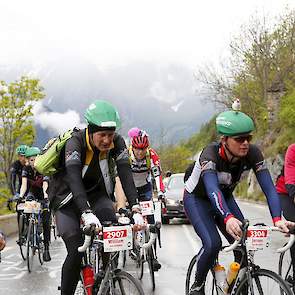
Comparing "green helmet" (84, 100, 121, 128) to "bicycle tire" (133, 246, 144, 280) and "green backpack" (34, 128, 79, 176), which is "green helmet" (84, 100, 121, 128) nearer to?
"green backpack" (34, 128, 79, 176)

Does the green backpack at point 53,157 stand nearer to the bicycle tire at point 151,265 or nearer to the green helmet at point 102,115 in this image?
the green helmet at point 102,115

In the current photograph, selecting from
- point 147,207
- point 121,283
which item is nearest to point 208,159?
point 121,283

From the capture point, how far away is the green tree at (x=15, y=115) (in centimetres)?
2805

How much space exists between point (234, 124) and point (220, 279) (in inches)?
52.4

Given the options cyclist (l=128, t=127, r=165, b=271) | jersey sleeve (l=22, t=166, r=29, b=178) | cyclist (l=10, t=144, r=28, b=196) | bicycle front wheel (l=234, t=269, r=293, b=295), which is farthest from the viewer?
cyclist (l=10, t=144, r=28, b=196)

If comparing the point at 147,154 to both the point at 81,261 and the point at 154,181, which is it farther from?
the point at 81,261

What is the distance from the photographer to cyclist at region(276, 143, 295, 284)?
5.46 m

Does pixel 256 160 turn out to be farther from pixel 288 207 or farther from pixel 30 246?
pixel 30 246

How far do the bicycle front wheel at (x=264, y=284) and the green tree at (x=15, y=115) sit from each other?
24707 mm

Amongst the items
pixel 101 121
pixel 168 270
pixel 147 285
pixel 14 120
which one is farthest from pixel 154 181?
pixel 14 120

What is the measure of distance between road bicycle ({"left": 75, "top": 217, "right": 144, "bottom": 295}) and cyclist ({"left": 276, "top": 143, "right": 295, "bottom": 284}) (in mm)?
1913

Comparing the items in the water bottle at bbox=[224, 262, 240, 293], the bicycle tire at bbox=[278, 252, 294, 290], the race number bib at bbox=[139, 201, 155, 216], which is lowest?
the bicycle tire at bbox=[278, 252, 294, 290]

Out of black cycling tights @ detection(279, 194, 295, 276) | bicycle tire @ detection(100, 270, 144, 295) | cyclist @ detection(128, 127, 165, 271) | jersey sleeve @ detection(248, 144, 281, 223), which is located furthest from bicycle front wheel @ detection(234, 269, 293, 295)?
cyclist @ detection(128, 127, 165, 271)

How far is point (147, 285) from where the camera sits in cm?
757
